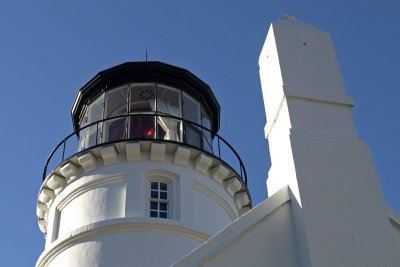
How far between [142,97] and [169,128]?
128cm

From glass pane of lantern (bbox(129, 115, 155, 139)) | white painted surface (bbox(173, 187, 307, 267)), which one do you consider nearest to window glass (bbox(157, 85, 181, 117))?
glass pane of lantern (bbox(129, 115, 155, 139))

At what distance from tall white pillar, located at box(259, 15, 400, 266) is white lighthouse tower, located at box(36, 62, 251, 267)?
666 centimetres

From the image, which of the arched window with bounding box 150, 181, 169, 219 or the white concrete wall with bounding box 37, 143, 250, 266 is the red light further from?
the arched window with bounding box 150, 181, 169, 219

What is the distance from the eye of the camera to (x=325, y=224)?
4.32 metres

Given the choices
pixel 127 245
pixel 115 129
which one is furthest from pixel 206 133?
pixel 127 245

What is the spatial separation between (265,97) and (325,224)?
5.38 ft

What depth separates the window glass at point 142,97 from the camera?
14914mm

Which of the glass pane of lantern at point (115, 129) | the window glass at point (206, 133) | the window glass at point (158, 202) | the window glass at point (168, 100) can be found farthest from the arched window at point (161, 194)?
the window glass at point (168, 100)

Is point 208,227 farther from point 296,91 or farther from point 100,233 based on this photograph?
point 296,91

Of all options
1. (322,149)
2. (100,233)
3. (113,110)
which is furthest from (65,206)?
(322,149)

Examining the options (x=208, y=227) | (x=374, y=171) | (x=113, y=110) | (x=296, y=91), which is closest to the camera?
(x=374, y=171)

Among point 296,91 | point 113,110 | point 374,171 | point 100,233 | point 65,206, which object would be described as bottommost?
point 374,171

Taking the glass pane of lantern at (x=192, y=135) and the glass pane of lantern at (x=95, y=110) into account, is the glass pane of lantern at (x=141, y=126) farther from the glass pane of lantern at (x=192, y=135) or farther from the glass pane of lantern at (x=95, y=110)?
the glass pane of lantern at (x=95, y=110)

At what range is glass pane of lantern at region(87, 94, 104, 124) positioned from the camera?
15183mm
